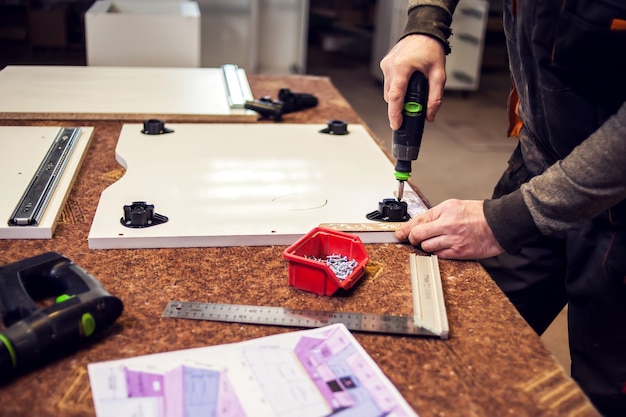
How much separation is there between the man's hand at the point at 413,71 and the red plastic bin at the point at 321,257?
0.76ft

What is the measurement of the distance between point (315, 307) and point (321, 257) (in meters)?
0.14

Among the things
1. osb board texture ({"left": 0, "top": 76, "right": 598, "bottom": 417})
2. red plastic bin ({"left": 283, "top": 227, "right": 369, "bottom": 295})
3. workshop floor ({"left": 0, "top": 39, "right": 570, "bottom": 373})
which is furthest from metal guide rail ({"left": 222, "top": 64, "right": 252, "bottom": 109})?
red plastic bin ({"left": 283, "top": 227, "right": 369, "bottom": 295})

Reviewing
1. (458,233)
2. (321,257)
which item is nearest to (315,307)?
(321,257)

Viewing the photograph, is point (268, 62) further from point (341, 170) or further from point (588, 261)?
point (588, 261)

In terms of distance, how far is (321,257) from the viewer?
1011 mm

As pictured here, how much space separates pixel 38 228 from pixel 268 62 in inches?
138

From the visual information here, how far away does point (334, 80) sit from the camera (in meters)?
5.51

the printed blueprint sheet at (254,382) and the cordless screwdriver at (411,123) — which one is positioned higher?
the cordless screwdriver at (411,123)

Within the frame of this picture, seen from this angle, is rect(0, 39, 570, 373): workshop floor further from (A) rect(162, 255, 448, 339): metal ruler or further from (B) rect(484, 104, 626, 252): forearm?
(A) rect(162, 255, 448, 339): metal ruler

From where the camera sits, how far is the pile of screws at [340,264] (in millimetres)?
941

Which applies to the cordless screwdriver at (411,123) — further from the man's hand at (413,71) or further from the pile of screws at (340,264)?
the pile of screws at (340,264)

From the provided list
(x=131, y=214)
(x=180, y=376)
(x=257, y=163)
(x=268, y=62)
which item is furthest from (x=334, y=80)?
(x=180, y=376)

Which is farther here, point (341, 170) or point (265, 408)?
point (341, 170)

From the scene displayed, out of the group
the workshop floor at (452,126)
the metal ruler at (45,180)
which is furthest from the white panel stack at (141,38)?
the metal ruler at (45,180)
